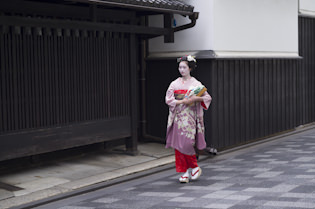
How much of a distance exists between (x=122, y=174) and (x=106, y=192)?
1.04 meters

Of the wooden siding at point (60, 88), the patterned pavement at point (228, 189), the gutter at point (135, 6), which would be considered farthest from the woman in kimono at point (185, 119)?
the wooden siding at point (60, 88)

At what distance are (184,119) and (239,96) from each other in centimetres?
391

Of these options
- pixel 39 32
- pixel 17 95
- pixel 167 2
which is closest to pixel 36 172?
pixel 17 95

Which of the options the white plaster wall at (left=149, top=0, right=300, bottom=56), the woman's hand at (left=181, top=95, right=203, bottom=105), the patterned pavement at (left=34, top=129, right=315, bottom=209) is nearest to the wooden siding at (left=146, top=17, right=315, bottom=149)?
the white plaster wall at (left=149, top=0, right=300, bottom=56)

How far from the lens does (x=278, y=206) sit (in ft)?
21.6

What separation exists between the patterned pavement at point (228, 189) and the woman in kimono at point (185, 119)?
339 mm

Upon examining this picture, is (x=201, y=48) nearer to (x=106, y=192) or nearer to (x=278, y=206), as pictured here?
(x=106, y=192)

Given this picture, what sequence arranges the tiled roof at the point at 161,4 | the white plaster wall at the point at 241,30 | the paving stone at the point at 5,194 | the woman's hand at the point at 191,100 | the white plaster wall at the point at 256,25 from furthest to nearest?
the white plaster wall at the point at 256,25 < the white plaster wall at the point at 241,30 < the tiled roof at the point at 161,4 < the woman's hand at the point at 191,100 < the paving stone at the point at 5,194

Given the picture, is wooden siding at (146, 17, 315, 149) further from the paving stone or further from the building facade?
the paving stone

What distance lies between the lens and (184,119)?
8.47 meters

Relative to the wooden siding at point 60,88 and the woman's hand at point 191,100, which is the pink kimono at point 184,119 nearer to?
the woman's hand at point 191,100

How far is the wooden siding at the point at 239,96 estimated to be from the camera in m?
11.3

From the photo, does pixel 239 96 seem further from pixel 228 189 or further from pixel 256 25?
pixel 228 189

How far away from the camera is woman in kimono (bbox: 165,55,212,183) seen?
27.7 feet
